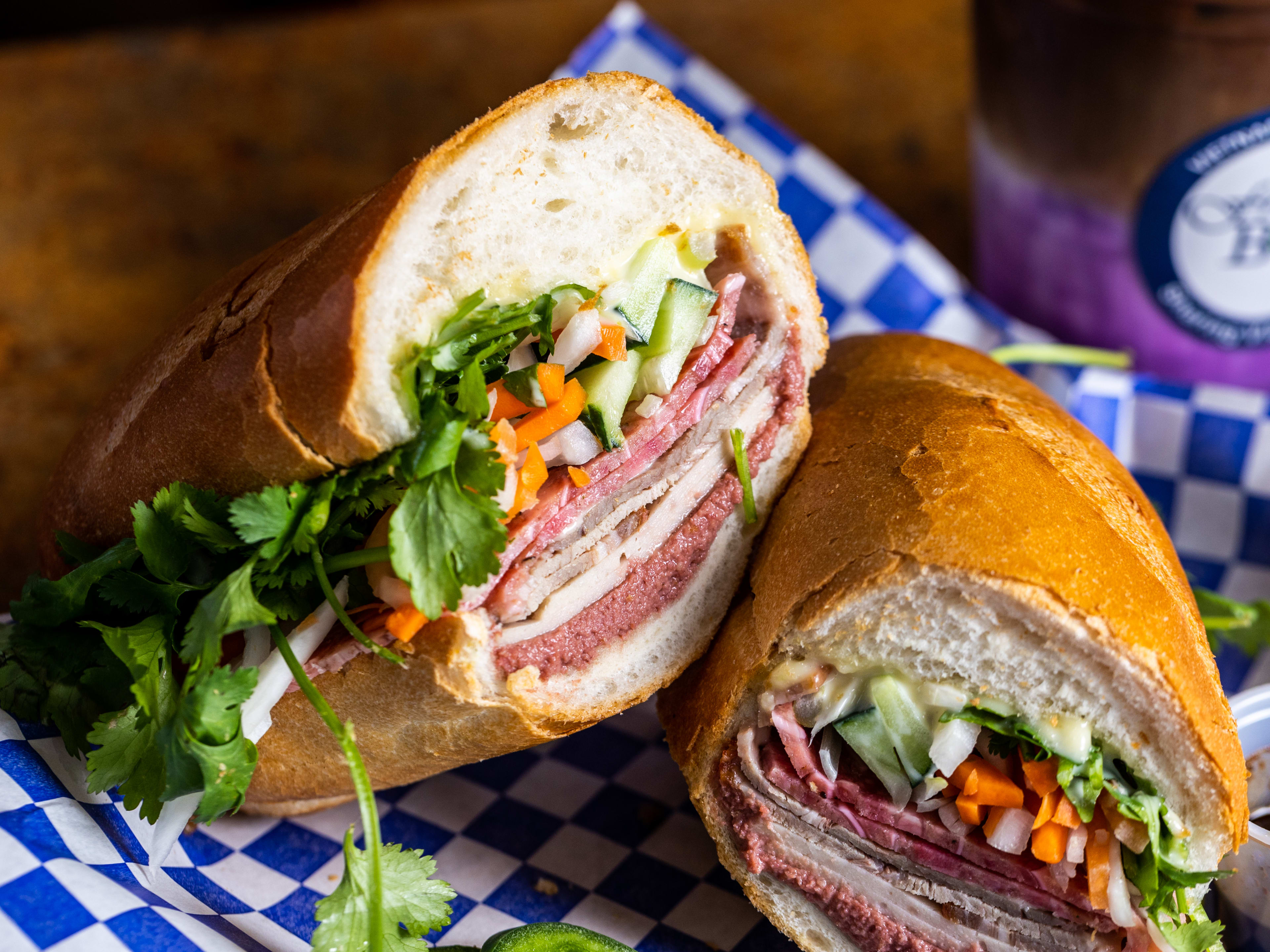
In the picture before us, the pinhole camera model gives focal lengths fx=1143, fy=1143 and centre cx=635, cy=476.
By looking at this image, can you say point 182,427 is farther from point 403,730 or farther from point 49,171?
point 49,171

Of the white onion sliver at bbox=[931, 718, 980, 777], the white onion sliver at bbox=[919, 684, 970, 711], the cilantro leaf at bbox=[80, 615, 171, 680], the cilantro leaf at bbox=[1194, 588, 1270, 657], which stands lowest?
the cilantro leaf at bbox=[1194, 588, 1270, 657]

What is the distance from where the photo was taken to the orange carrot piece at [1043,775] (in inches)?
72.2

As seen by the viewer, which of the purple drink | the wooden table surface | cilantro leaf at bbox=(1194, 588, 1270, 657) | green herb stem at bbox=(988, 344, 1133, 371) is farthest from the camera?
the wooden table surface

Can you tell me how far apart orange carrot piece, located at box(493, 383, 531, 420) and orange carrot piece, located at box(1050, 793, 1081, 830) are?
1.08 meters

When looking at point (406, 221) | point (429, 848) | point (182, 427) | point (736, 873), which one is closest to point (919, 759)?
point (736, 873)

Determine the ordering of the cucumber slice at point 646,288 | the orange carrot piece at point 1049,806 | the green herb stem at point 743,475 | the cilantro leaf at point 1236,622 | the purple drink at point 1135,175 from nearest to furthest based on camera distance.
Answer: the orange carrot piece at point 1049,806, the cucumber slice at point 646,288, the green herb stem at point 743,475, the cilantro leaf at point 1236,622, the purple drink at point 1135,175

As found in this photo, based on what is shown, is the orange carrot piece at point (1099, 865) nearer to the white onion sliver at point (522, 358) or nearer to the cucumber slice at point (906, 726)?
the cucumber slice at point (906, 726)

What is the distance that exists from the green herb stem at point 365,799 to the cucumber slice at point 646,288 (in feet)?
2.24

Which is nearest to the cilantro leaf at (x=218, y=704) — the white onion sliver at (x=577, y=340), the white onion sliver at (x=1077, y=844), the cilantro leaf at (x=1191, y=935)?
the white onion sliver at (x=577, y=340)

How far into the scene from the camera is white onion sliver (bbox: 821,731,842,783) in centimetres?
198

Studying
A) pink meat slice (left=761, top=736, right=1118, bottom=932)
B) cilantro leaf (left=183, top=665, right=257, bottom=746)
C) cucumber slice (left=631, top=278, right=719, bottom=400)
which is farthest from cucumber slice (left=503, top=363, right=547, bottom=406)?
pink meat slice (left=761, top=736, right=1118, bottom=932)

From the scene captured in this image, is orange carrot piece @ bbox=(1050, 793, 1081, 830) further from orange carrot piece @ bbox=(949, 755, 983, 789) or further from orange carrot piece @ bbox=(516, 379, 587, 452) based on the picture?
orange carrot piece @ bbox=(516, 379, 587, 452)

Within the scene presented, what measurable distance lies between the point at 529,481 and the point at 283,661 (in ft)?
1.65

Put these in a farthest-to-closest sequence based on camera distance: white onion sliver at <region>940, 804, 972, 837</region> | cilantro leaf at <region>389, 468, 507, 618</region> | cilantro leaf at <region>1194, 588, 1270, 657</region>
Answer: cilantro leaf at <region>1194, 588, 1270, 657</region> < white onion sliver at <region>940, 804, 972, 837</region> < cilantro leaf at <region>389, 468, 507, 618</region>
